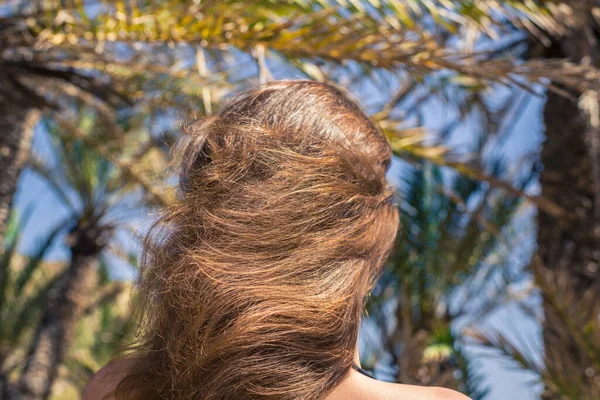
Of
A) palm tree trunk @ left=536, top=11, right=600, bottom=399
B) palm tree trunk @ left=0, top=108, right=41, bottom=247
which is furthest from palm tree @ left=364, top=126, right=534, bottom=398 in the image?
palm tree trunk @ left=0, top=108, right=41, bottom=247

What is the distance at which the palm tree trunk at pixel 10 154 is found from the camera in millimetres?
6184

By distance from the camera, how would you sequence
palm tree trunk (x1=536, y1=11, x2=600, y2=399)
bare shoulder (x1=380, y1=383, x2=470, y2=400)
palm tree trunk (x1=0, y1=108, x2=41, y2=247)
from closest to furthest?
bare shoulder (x1=380, y1=383, x2=470, y2=400) → palm tree trunk (x1=536, y1=11, x2=600, y2=399) → palm tree trunk (x1=0, y1=108, x2=41, y2=247)

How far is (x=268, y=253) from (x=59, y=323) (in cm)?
832

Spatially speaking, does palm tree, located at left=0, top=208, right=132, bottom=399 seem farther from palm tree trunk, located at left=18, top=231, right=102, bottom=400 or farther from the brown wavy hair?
the brown wavy hair

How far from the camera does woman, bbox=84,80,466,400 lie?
1435 mm

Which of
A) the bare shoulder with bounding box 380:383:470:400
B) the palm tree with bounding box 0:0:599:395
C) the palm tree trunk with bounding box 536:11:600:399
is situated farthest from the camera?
the palm tree trunk with bounding box 536:11:600:399

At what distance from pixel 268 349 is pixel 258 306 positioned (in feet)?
0.29

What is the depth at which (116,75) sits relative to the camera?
527cm

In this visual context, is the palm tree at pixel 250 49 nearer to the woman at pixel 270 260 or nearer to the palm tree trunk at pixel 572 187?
the palm tree trunk at pixel 572 187

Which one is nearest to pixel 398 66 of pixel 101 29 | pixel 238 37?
pixel 238 37

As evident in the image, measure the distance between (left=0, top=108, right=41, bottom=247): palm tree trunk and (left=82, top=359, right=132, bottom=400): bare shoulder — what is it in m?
4.99

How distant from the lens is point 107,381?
62.7 inches

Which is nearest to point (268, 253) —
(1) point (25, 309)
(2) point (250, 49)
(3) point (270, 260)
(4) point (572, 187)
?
(3) point (270, 260)

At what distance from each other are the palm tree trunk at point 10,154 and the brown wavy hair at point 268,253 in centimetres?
495
